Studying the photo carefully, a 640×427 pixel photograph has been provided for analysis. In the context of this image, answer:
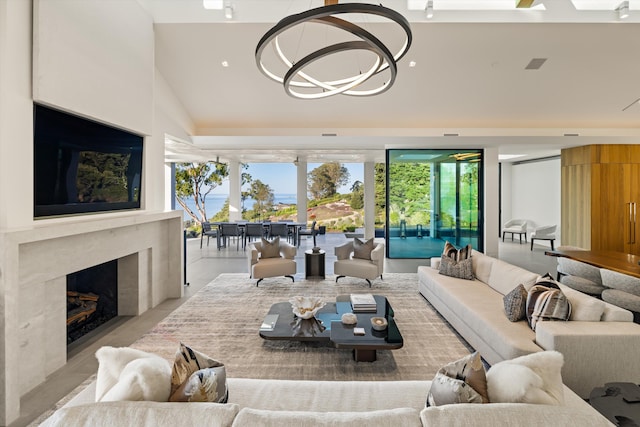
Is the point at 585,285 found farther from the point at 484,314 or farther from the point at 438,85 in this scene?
the point at 438,85

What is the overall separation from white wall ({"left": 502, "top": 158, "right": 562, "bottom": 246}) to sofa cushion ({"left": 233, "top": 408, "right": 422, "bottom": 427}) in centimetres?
1160

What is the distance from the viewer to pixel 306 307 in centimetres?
356

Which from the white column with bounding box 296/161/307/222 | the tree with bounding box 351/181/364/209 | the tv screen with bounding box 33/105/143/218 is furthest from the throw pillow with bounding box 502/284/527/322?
the tree with bounding box 351/181/364/209

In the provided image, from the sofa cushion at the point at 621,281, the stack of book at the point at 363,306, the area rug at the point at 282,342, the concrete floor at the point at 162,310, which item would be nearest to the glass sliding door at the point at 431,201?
the concrete floor at the point at 162,310

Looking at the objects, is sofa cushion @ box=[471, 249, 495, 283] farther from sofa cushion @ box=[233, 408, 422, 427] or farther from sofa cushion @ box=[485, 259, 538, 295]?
sofa cushion @ box=[233, 408, 422, 427]

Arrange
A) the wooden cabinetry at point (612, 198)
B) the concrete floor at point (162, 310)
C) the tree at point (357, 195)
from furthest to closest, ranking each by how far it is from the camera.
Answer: the tree at point (357, 195)
the wooden cabinetry at point (612, 198)
the concrete floor at point (162, 310)

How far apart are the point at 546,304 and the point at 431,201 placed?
646 centimetres

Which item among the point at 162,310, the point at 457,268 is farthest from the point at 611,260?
the point at 162,310

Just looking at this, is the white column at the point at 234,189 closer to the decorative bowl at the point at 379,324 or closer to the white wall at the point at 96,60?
the white wall at the point at 96,60

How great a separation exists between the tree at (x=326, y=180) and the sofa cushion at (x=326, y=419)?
54.2ft

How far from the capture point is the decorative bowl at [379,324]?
10.5ft

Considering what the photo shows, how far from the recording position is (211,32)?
209 inches

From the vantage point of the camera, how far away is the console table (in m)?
4.09

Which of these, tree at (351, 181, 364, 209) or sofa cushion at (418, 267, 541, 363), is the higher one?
tree at (351, 181, 364, 209)
